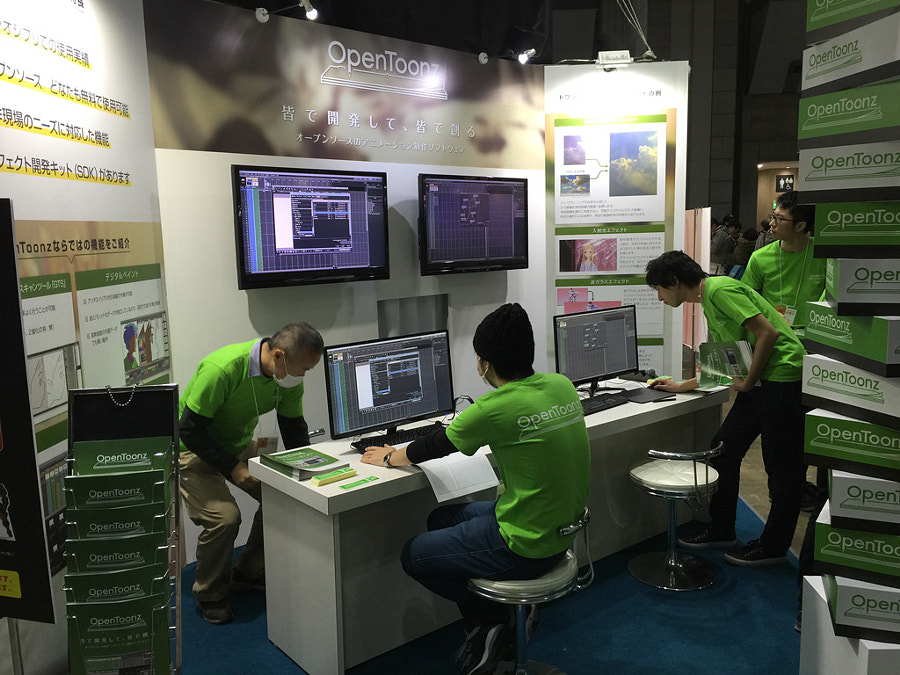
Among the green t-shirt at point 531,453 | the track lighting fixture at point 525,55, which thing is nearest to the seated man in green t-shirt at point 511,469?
the green t-shirt at point 531,453

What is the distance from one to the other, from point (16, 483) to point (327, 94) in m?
2.92

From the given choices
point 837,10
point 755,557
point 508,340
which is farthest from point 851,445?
point 755,557

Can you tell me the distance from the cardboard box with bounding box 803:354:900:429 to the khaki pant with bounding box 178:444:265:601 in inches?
86.2

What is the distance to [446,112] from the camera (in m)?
4.55

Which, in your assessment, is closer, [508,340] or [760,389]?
[508,340]

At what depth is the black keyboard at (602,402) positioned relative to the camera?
3.44m

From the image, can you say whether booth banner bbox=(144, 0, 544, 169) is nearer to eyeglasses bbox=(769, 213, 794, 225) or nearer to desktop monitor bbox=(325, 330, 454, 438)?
desktop monitor bbox=(325, 330, 454, 438)

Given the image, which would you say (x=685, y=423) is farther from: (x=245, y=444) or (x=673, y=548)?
(x=245, y=444)

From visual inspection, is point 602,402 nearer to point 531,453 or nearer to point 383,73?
point 531,453

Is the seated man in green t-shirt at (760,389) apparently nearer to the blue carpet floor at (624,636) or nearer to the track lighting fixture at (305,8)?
the blue carpet floor at (624,636)

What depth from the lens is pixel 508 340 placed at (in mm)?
2369

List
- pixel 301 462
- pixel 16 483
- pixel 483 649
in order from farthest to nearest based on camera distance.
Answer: pixel 301 462, pixel 483 649, pixel 16 483

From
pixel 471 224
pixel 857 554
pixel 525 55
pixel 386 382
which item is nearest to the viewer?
pixel 857 554

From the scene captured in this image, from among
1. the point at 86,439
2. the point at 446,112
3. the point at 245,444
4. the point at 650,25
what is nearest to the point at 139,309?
the point at 245,444
